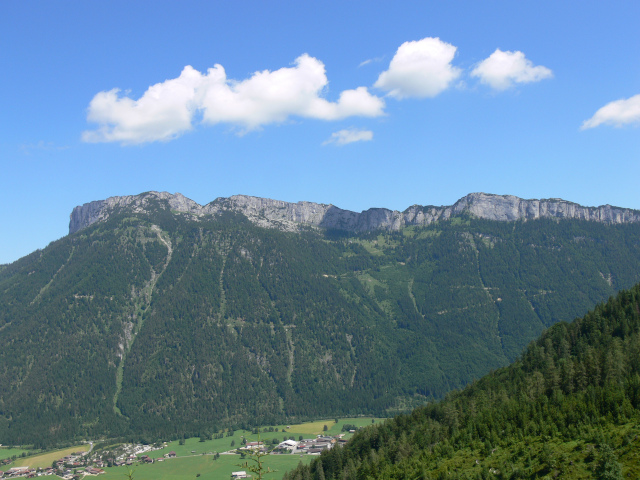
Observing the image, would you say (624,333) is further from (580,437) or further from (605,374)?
(580,437)

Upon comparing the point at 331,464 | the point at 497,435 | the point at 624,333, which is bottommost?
the point at 331,464

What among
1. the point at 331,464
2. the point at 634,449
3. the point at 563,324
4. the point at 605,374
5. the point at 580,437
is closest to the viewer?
the point at 634,449

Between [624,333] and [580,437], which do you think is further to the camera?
[624,333]

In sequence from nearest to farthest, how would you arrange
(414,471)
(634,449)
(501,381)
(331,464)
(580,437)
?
(634,449) < (580,437) < (414,471) < (331,464) < (501,381)

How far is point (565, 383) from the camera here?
133m

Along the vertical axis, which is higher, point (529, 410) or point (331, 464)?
point (529, 410)

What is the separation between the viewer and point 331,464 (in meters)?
151

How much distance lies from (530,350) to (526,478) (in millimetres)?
81905

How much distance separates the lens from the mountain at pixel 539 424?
327 feet

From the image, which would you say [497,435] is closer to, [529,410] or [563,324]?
[529,410]

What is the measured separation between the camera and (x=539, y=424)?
11625cm

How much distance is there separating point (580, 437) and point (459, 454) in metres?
23.8

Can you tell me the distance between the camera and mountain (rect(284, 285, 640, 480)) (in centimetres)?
9975

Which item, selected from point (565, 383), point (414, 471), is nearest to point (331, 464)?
point (414, 471)
